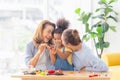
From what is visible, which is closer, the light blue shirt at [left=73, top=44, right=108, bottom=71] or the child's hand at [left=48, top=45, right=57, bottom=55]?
the light blue shirt at [left=73, top=44, right=108, bottom=71]

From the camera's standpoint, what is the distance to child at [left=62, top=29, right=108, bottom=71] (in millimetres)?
2854

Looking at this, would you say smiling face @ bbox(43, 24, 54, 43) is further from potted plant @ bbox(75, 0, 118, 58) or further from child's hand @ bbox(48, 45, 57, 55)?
potted plant @ bbox(75, 0, 118, 58)

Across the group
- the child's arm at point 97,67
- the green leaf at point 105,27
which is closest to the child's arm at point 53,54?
the child's arm at point 97,67

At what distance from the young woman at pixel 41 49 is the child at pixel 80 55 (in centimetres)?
30

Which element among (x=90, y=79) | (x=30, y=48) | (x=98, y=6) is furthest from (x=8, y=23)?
(x=90, y=79)

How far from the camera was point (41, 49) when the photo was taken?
121 inches

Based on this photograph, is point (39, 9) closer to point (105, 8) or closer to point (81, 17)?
point (81, 17)

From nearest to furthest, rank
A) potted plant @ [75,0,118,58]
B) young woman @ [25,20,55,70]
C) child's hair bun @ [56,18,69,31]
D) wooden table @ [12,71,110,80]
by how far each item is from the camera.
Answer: wooden table @ [12,71,110,80] → young woman @ [25,20,55,70] → child's hair bun @ [56,18,69,31] → potted plant @ [75,0,118,58]

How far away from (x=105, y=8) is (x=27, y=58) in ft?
8.03

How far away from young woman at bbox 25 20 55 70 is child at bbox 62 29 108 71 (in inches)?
11.7

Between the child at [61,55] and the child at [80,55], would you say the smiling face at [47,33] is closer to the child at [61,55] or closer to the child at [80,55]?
the child at [61,55]

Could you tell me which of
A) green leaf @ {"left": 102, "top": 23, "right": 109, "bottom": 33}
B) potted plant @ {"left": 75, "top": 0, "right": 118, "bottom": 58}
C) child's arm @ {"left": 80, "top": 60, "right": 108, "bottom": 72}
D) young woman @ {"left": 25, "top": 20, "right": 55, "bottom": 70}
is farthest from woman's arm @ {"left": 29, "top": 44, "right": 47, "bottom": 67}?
green leaf @ {"left": 102, "top": 23, "right": 109, "bottom": 33}

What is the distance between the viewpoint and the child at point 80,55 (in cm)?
285

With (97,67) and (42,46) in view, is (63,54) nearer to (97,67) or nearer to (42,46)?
(42,46)
